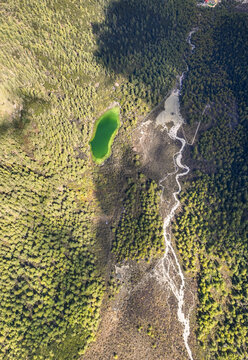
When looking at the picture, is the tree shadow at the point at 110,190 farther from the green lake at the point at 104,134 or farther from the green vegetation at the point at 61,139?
the green lake at the point at 104,134

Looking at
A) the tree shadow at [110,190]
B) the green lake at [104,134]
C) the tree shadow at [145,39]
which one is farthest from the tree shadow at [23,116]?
the tree shadow at [145,39]

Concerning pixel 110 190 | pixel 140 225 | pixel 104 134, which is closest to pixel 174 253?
pixel 140 225

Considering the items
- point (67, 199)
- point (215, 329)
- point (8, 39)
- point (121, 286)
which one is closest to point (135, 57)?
point (8, 39)

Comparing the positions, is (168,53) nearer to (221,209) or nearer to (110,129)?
(110,129)

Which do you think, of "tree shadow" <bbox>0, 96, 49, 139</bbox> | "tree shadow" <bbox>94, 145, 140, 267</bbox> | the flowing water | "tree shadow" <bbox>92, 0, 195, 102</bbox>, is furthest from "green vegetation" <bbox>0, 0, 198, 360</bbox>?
the flowing water

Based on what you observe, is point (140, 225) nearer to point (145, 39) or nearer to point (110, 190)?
point (110, 190)

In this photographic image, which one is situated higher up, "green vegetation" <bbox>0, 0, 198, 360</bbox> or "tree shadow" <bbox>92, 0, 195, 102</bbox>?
"tree shadow" <bbox>92, 0, 195, 102</bbox>

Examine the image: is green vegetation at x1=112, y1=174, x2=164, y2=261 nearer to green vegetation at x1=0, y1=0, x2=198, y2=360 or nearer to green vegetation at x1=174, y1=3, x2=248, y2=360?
green vegetation at x1=0, y1=0, x2=198, y2=360
